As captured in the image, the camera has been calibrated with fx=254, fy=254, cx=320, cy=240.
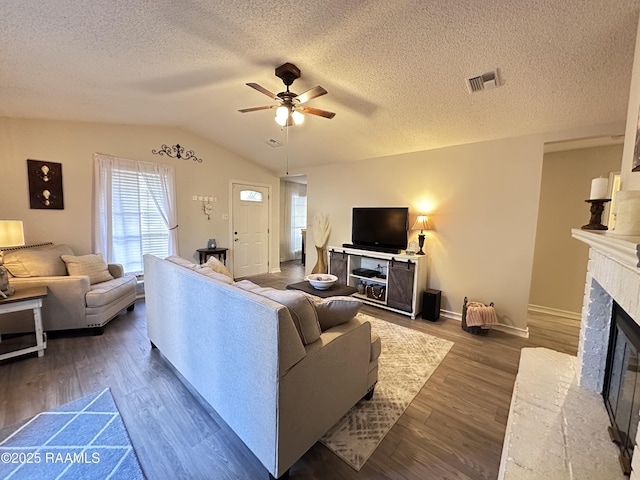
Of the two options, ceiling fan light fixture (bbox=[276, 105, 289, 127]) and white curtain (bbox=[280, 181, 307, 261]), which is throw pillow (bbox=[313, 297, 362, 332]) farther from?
white curtain (bbox=[280, 181, 307, 261])

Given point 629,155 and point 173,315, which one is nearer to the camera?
point 629,155

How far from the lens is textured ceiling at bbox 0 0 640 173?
164 cm

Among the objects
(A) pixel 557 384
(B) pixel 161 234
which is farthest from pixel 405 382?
(B) pixel 161 234

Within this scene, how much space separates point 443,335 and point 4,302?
436cm

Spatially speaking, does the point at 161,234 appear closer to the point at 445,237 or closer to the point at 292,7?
the point at 292,7

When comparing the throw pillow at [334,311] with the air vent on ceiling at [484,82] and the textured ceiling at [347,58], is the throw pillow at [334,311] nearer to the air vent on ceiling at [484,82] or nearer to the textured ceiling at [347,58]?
the textured ceiling at [347,58]

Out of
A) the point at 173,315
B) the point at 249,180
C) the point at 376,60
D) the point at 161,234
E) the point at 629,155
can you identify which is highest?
the point at 376,60

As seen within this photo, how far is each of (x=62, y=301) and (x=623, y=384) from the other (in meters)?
4.67

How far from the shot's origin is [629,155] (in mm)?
1479

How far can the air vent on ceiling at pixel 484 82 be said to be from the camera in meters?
2.17

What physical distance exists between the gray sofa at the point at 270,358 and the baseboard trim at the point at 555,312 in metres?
3.51

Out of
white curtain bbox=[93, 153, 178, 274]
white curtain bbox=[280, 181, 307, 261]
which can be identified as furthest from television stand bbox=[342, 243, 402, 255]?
white curtain bbox=[280, 181, 307, 261]

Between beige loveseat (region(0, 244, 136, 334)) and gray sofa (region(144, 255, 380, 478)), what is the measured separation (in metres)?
1.61

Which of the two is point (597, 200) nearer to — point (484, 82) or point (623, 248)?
point (623, 248)
